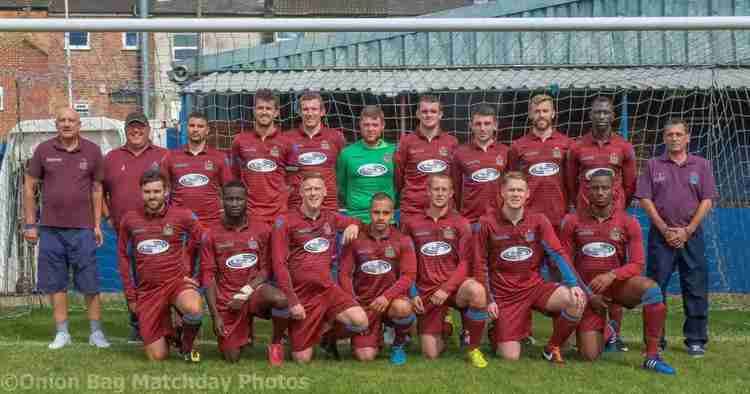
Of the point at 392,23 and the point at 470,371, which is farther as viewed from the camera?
the point at 392,23

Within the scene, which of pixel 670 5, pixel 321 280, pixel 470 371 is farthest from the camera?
pixel 670 5

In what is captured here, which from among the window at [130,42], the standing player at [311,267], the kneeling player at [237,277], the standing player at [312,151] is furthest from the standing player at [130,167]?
the window at [130,42]

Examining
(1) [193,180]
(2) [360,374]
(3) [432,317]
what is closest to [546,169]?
(3) [432,317]

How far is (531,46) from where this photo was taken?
1152 centimetres

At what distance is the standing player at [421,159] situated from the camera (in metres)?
6.52

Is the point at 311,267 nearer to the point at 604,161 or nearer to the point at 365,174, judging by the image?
the point at 365,174

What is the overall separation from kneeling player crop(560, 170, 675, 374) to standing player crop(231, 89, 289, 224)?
6.66ft

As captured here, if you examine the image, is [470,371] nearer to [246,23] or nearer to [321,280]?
[321,280]

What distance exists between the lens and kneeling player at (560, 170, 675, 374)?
5664mm

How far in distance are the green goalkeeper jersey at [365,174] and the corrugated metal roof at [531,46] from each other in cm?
498

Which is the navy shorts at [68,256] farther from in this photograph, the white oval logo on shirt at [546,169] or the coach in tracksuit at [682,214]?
the coach in tracksuit at [682,214]

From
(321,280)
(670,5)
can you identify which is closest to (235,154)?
(321,280)

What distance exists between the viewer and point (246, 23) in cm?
606

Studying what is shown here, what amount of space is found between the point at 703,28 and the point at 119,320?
515 cm
